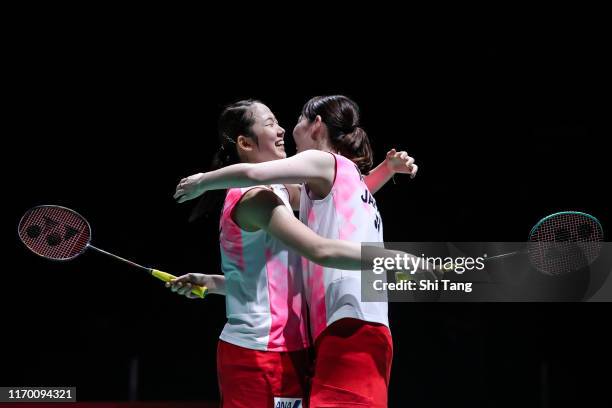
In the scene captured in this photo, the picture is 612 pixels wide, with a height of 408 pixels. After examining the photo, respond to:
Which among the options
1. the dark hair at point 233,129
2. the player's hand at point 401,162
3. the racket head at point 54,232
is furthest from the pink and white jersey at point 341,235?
the racket head at point 54,232

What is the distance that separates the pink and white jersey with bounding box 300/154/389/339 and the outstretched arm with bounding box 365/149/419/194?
19.9 inches

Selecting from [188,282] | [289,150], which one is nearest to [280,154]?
[188,282]

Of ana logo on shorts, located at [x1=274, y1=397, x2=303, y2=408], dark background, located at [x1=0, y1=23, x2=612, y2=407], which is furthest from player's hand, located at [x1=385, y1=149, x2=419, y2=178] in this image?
dark background, located at [x1=0, y1=23, x2=612, y2=407]

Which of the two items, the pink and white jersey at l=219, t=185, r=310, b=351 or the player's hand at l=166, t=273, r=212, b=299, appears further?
the player's hand at l=166, t=273, r=212, b=299

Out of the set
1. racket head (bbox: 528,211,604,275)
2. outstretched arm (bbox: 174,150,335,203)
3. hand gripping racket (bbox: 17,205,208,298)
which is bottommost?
outstretched arm (bbox: 174,150,335,203)

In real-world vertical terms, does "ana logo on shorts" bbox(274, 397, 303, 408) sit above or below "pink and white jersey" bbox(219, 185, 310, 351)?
below

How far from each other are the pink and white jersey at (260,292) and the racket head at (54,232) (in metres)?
1.01

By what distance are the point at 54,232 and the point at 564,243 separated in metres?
1.86

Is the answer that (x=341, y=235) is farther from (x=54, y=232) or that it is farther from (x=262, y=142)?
(x=54, y=232)

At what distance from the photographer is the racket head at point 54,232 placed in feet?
8.88

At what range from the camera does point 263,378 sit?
179cm

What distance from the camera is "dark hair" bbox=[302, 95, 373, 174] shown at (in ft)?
6.47

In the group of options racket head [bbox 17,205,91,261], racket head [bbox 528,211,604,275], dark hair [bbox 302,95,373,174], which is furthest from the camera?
racket head [bbox 17,205,91,261]

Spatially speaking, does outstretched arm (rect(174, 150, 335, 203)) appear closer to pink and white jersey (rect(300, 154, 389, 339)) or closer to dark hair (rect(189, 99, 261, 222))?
pink and white jersey (rect(300, 154, 389, 339))
